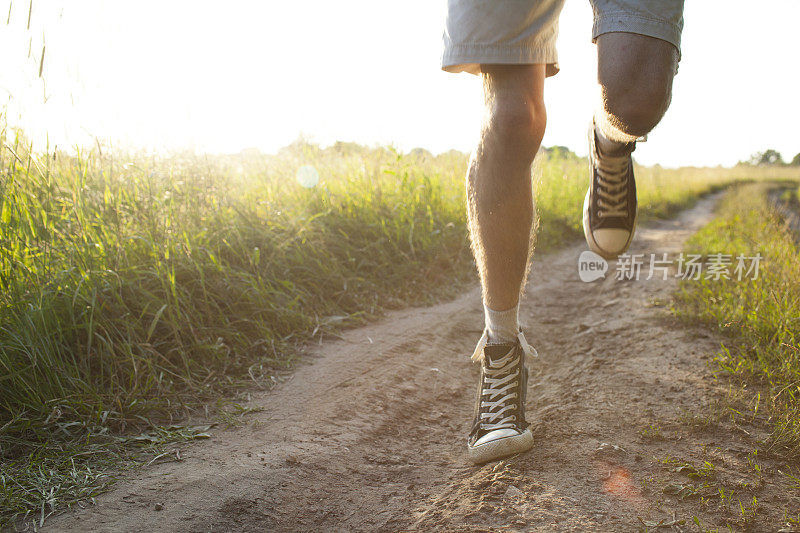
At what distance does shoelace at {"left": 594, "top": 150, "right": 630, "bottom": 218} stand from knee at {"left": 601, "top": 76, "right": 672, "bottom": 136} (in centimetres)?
50

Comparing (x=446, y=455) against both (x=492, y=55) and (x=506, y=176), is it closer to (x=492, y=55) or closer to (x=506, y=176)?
(x=506, y=176)

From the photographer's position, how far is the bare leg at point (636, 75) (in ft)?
4.13

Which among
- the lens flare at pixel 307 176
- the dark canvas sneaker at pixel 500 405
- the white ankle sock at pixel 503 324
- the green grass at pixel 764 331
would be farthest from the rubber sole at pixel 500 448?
the lens flare at pixel 307 176

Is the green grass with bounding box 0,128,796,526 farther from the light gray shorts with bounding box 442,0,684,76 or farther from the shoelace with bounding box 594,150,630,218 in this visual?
the light gray shorts with bounding box 442,0,684,76

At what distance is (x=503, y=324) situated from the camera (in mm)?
1547

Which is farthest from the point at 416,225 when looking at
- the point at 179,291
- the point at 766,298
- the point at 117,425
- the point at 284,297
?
the point at 117,425

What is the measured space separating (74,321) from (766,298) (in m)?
2.46

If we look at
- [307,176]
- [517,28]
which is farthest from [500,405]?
[307,176]

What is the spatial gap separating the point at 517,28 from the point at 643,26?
0.30m

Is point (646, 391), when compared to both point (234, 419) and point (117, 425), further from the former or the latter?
point (117, 425)

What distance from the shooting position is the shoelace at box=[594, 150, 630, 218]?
187 cm

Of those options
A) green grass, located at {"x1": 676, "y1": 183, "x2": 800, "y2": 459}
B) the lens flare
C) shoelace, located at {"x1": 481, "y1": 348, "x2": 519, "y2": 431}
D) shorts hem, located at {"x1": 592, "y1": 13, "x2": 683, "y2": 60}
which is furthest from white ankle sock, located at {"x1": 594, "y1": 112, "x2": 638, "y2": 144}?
the lens flare

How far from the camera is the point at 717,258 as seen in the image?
127 inches

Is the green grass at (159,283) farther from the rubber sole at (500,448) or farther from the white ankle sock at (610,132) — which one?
the rubber sole at (500,448)
